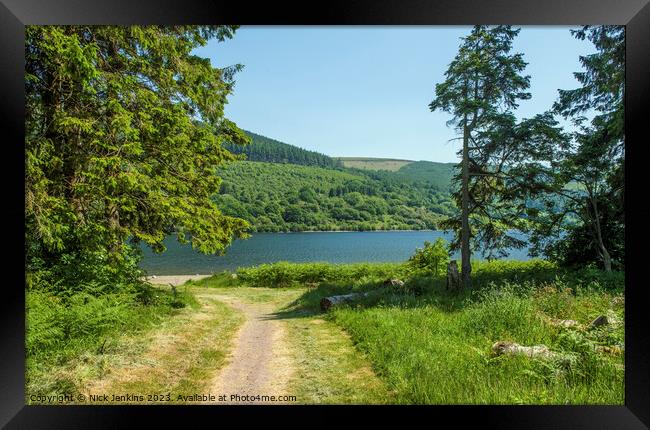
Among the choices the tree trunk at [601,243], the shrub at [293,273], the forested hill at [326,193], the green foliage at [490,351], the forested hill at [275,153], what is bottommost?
the shrub at [293,273]

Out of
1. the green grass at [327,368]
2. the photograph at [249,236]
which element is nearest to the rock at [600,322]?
the photograph at [249,236]

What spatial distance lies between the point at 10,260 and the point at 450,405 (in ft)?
14.8

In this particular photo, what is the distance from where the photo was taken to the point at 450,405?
334 centimetres

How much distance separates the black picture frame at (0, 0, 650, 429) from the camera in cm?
329

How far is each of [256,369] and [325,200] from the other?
1334 centimetres

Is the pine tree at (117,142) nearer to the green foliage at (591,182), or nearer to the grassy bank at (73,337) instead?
the grassy bank at (73,337)

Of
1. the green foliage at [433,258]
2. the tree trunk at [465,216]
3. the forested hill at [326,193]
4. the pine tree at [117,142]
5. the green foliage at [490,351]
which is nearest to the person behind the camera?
the green foliage at [490,351]

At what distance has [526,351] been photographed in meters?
3.80

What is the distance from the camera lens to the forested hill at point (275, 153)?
9.04 metres

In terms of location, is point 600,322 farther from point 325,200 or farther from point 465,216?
Answer: point 325,200

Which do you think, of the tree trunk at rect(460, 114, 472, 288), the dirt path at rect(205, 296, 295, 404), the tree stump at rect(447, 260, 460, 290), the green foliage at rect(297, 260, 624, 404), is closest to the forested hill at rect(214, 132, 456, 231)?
the tree trunk at rect(460, 114, 472, 288)

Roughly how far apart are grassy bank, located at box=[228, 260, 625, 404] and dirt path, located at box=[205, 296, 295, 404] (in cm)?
107
